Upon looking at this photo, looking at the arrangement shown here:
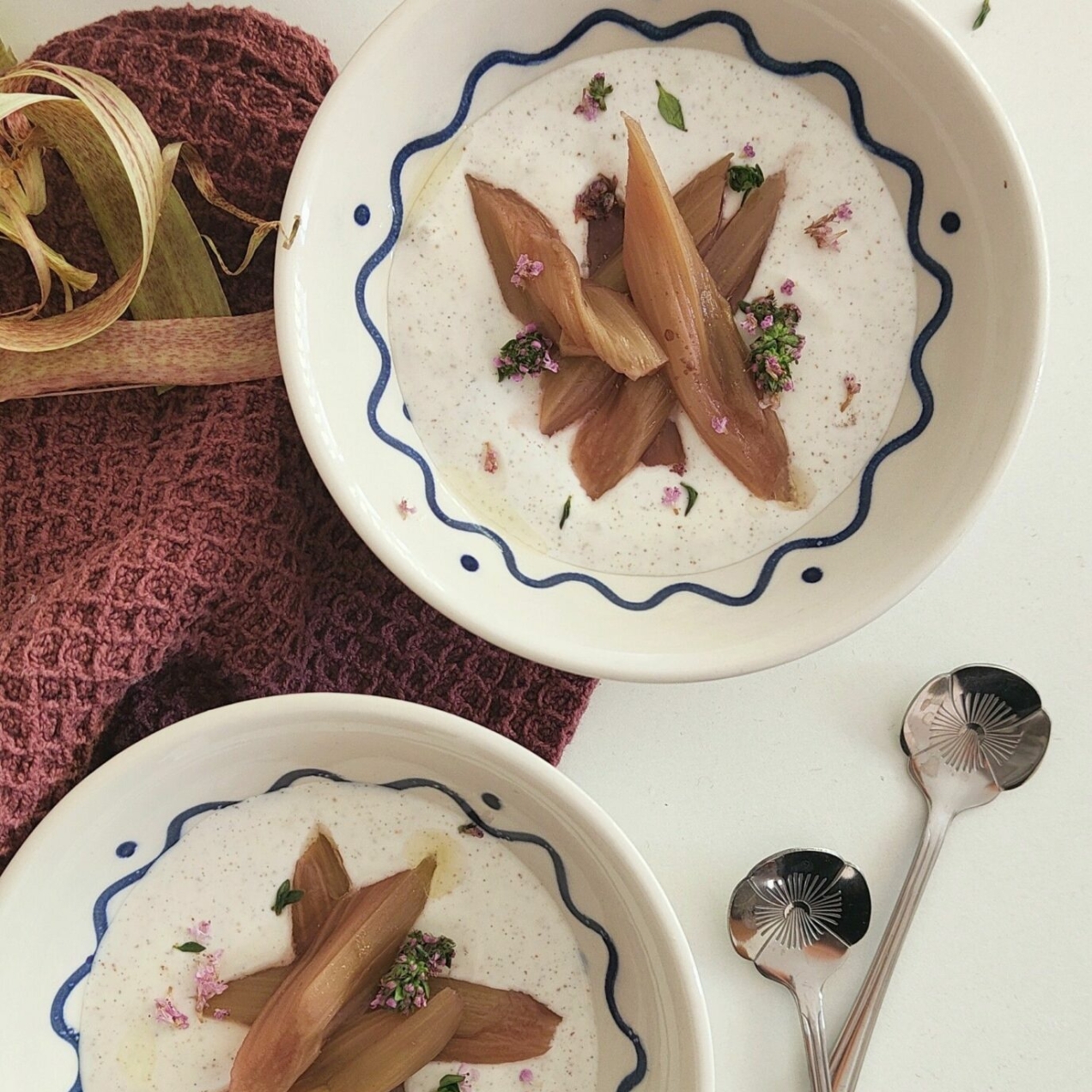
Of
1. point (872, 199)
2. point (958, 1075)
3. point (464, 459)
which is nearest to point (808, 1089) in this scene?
point (958, 1075)

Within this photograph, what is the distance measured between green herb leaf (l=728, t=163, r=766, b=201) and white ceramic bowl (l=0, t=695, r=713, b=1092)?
0.47 m

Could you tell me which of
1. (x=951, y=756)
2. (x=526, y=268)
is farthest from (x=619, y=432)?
(x=951, y=756)

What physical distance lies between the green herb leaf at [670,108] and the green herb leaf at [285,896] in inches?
26.6

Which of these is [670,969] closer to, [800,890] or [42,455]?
[800,890]

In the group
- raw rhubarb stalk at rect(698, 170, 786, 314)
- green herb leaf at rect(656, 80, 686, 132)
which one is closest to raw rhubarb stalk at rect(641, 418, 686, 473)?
raw rhubarb stalk at rect(698, 170, 786, 314)

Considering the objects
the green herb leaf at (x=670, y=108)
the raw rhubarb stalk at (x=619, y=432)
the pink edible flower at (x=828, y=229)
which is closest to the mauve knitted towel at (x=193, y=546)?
the raw rhubarb stalk at (x=619, y=432)

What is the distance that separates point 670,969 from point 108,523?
0.55m

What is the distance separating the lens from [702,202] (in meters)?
0.90

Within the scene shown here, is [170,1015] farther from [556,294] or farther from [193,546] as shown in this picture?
[556,294]

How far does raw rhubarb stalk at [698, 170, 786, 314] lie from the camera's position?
35.4 inches

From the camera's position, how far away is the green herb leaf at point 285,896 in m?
0.90

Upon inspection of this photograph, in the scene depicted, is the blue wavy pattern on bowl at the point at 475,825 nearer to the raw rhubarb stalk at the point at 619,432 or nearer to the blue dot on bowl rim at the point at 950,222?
the raw rhubarb stalk at the point at 619,432

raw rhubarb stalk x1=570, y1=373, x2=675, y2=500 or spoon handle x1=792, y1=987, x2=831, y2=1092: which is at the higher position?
raw rhubarb stalk x1=570, y1=373, x2=675, y2=500

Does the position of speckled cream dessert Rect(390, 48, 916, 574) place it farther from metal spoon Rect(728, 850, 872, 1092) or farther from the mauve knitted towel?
metal spoon Rect(728, 850, 872, 1092)
